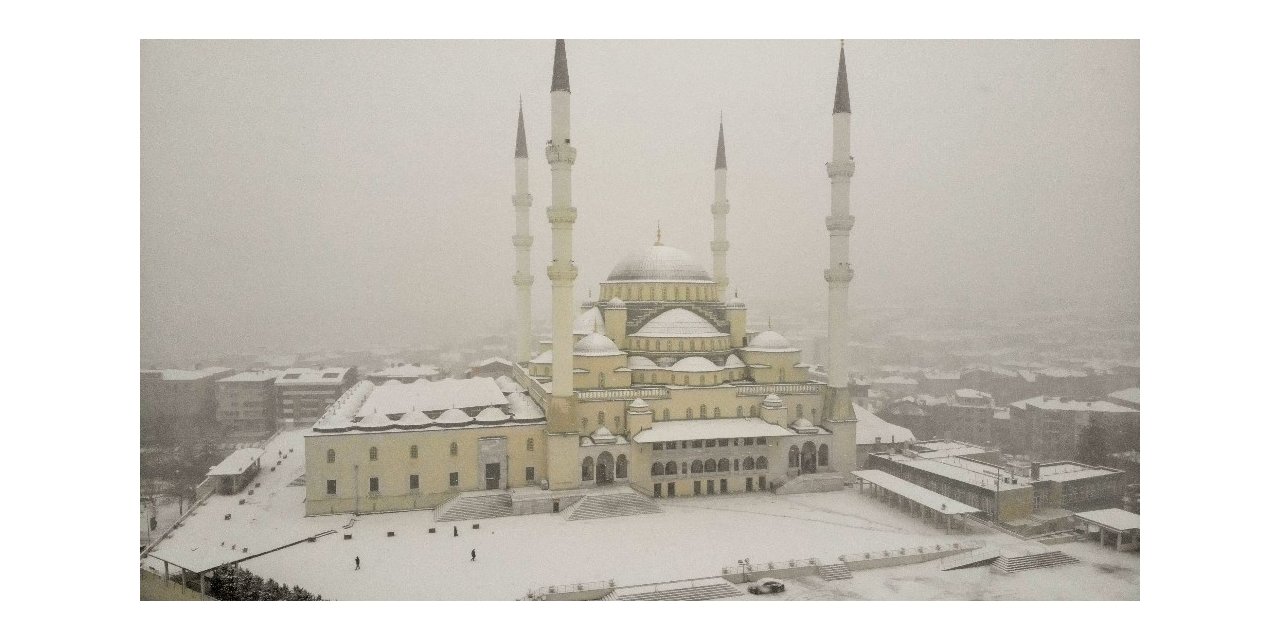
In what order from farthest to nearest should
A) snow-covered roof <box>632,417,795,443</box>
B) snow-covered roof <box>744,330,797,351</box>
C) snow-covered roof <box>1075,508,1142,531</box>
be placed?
snow-covered roof <box>744,330,797,351</box> < snow-covered roof <box>632,417,795,443</box> < snow-covered roof <box>1075,508,1142,531</box>

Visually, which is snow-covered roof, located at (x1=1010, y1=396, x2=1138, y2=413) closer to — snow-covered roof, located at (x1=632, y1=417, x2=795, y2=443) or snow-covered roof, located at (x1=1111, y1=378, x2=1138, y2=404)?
snow-covered roof, located at (x1=1111, y1=378, x2=1138, y2=404)

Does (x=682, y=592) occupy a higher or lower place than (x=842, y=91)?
lower

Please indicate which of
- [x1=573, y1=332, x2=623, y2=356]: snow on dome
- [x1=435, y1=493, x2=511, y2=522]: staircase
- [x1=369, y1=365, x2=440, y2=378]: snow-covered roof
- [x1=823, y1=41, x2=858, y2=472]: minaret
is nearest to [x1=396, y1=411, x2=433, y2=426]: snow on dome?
[x1=435, y1=493, x2=511, y2=522]: staircase

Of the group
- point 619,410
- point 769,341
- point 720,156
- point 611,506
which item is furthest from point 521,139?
point 611,506

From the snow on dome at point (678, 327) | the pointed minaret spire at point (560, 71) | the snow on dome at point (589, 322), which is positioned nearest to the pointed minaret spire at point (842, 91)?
the pointed minaret spire at point (560, 71)

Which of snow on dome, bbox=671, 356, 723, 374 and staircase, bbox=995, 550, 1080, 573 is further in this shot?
snow on dome, bbox=671, 356, 723, 374

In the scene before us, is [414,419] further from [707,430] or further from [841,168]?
[841,168]
